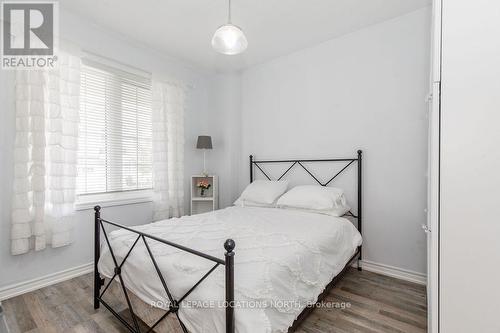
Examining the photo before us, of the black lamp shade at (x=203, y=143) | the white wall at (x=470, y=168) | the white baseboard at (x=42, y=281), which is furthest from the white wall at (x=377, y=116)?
the white baseboard at (x=42, y=281)

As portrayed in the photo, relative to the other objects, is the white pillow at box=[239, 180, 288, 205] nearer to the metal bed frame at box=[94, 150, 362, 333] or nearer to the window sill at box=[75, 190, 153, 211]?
the metal bed frame at box=[94, 150, 362, 333]

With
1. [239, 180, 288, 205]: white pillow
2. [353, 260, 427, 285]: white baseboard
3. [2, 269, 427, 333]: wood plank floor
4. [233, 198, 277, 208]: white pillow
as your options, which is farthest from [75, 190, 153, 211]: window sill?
[353, 260, 427, 285]: white baseboard

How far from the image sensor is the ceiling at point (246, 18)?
92.0 inches

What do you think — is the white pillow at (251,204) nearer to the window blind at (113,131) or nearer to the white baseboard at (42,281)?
the window blind at (113,131)

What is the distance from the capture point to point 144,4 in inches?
92.4

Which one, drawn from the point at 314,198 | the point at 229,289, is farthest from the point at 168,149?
the point at 229,289

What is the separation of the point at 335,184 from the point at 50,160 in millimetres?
3117

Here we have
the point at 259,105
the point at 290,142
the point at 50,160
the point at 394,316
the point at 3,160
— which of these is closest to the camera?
the point at 394,316

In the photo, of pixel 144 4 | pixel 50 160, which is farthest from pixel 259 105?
pixel 50 160

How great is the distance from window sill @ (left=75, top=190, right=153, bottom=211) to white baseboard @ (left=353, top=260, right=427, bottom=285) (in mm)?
2821

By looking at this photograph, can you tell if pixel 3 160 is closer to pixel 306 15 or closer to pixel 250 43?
pixel 250 43

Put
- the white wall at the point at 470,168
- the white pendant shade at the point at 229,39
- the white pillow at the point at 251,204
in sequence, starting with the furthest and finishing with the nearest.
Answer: the white pillow at the point at 251,204, the white pendant shade at the point at 229,39, the white wall at the point at 470,168

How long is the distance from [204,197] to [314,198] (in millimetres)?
1764

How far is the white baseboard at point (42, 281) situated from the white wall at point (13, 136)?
0.04 m
